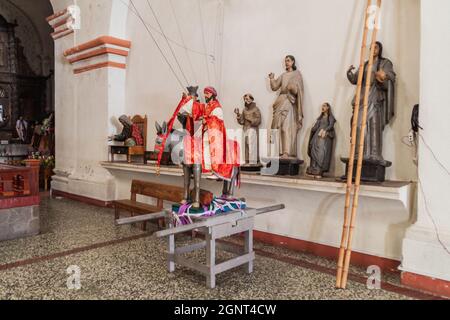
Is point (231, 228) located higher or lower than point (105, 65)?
lower

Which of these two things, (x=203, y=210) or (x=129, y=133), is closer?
(x=203, y=210)

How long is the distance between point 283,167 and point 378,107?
3.82ft

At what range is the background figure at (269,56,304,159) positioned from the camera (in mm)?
4465

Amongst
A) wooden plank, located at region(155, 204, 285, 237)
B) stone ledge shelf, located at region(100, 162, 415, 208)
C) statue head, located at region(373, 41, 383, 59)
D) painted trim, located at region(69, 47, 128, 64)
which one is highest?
painted trim, located at region(69, 47, 128, 64)

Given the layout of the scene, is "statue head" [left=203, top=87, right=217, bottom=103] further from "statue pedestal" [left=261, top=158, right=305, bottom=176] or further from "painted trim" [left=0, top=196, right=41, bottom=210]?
"painted trim" [left=0, top=196, right=41, bottom=210]

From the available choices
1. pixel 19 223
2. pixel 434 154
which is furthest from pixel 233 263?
pixel 19 223

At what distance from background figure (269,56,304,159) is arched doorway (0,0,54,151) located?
9362 millimetres

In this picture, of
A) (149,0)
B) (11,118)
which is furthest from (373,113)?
(11,118)

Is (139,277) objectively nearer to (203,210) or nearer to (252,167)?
(203,210)

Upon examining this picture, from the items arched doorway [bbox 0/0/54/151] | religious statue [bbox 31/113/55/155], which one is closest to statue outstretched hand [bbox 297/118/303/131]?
religious statue [bbox 31/113/55/155]

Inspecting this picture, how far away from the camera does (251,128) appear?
4.90 metres

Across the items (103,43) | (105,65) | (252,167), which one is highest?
(103,43)

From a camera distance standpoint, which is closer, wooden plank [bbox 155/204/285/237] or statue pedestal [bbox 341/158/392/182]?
wooden plank [bbox 155/204/285/237]

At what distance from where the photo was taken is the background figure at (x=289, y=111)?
446cm
